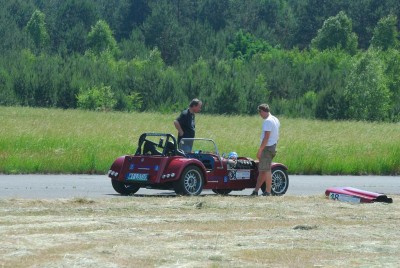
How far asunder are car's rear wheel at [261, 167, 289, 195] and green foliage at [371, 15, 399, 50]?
112737mm

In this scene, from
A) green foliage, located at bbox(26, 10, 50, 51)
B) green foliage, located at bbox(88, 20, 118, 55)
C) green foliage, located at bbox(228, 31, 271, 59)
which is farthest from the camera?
green foliage, located at bbox(26, 10, 50, 51)

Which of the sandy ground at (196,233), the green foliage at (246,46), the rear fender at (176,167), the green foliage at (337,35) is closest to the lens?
the sandy ground at (196,233)

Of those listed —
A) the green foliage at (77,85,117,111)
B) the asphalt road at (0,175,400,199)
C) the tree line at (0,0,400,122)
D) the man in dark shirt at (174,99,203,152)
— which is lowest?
the asphalt road at (0,175,400,199)

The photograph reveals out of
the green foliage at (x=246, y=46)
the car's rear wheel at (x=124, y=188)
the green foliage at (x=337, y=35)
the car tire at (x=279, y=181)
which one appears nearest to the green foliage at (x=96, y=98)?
the green foliage at (x=337, y=35)

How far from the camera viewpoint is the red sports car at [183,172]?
1861 centimetres

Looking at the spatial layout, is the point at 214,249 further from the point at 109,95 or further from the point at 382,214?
the point at 109,95

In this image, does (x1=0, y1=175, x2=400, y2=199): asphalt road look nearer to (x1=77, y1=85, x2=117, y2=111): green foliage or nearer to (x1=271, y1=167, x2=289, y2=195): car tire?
(x1=271, y1=167, x2=289, y2=195): car tire

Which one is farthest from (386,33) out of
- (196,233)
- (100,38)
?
(196,233)

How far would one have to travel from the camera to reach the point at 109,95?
103m

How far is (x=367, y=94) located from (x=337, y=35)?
4611 cm

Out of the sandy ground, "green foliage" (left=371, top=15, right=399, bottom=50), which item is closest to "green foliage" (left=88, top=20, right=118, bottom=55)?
"green foliage" (left=371, top=15, right=399, bottom=50)

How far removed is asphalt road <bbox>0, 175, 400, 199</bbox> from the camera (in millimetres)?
19344

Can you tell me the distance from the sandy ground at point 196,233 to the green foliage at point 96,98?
79.9m

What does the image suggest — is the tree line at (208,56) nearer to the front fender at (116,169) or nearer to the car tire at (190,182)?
the front fender at (116,169)
